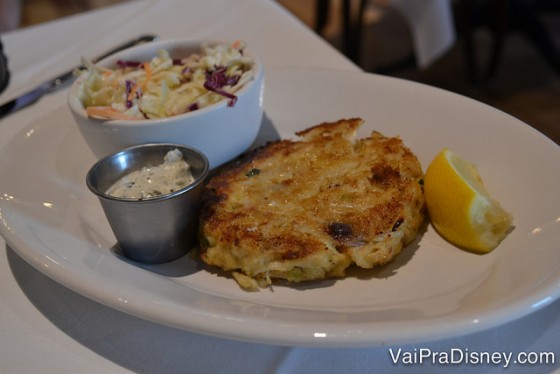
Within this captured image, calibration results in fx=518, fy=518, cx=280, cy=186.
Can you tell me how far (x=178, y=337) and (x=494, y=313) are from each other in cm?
73

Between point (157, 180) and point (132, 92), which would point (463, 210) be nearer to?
point (157, 180)

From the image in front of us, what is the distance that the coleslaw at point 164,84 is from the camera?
178 cm

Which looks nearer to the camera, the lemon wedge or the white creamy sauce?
the lemon wedge

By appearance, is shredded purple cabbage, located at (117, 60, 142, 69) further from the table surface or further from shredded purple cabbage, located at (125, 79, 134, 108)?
the table surface

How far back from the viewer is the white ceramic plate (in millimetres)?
1078

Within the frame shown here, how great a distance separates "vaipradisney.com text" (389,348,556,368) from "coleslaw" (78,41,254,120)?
0.99 meters

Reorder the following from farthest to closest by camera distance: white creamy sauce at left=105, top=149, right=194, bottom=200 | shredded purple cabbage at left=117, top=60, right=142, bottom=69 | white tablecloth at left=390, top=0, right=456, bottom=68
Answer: white tablecloth at left=390, top=0, right=456, bottom=68, shredded purple cabbage at left=117, top=60, right=142, bottom=69, white creamy sauce at left=105, top=149, right=194, bottom=200

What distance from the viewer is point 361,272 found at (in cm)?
143

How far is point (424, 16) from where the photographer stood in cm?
468

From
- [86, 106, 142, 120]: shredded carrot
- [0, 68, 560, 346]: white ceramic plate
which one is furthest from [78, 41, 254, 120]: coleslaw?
[0, 68, 560, 346]: white ceramic plate

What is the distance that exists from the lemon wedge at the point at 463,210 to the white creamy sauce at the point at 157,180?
2.44 ft

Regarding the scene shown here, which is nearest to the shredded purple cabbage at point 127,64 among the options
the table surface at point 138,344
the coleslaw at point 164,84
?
the coleslaw at point 164,84

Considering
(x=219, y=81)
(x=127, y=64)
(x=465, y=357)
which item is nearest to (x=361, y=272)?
(x=465, y=357)

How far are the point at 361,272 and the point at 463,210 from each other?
0.32 metres
